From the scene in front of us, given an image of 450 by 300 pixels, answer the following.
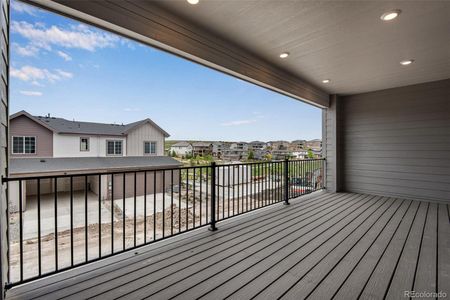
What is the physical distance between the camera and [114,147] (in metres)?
3.28

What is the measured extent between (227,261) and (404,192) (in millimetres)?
4593

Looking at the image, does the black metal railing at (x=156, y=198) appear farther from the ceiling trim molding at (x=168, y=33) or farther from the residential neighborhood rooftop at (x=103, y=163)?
the ceiling trim molding at (x=168, y=33)

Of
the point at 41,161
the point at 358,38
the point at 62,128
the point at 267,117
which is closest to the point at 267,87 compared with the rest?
the point at 358,38

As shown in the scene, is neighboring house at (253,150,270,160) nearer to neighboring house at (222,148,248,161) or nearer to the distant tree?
the distant tree

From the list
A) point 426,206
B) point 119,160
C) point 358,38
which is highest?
point 358,38

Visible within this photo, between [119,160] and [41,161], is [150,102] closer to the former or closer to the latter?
[119,160]

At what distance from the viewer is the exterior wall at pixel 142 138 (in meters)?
3.27

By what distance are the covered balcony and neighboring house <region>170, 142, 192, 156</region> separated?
423 millimetres

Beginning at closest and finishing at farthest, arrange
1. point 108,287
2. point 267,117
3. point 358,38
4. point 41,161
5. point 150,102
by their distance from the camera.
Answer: point 108,287 → point 358,38 → point 41,161 → point 150,102 → point 267,117

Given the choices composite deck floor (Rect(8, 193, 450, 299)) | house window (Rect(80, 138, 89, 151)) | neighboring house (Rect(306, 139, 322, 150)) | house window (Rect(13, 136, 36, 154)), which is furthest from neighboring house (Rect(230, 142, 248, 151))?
house window (Rect(13, 136, 36, 154))

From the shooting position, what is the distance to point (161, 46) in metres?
2.25

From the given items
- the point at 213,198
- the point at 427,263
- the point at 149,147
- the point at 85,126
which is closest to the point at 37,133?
the point at 85,126

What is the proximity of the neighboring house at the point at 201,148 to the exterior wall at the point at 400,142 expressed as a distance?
3.72 m

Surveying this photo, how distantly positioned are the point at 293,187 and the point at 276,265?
9.16 feet
